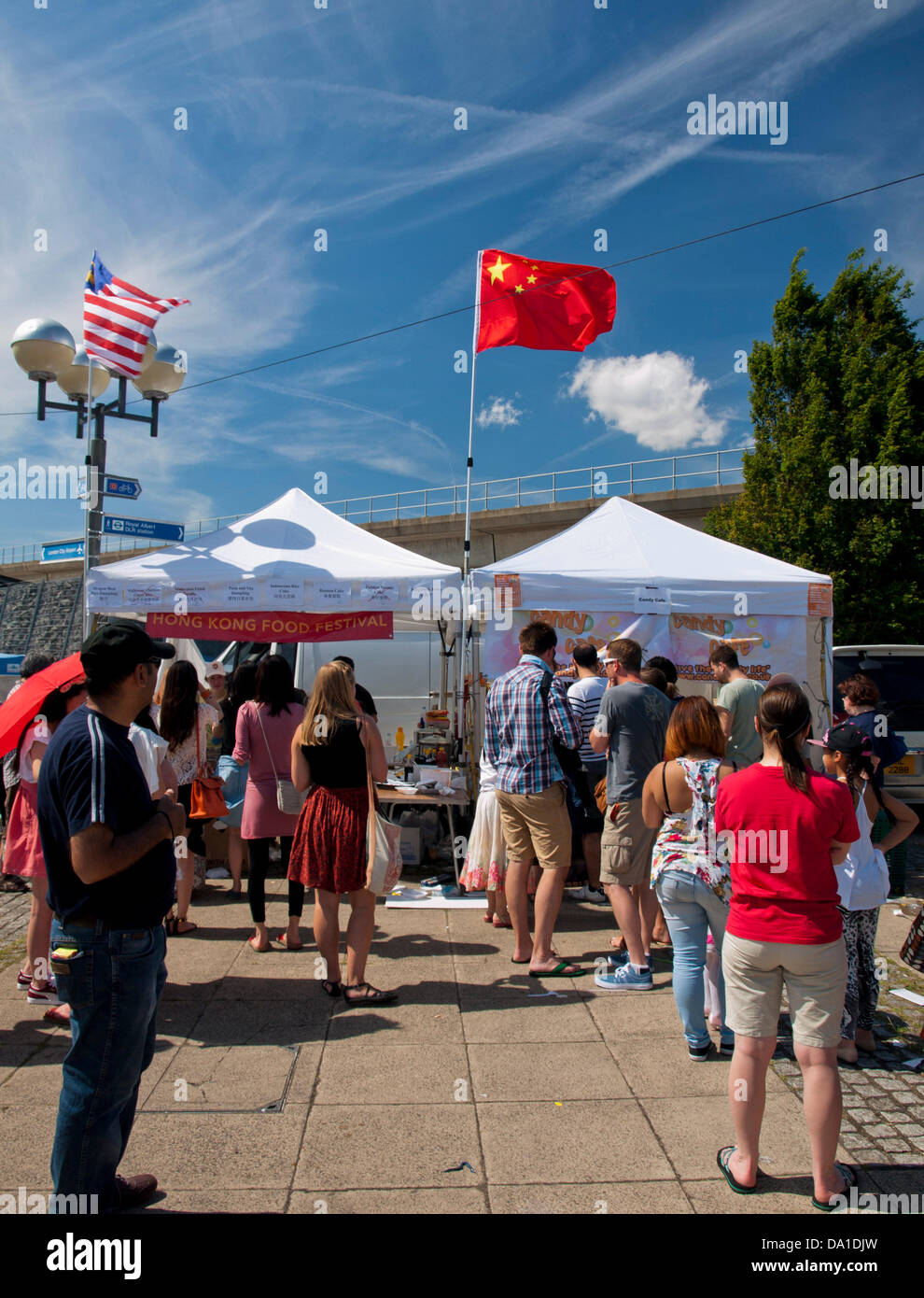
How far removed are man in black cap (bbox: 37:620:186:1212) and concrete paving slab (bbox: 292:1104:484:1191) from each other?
0.74 meters

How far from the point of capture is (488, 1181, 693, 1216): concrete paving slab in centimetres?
266

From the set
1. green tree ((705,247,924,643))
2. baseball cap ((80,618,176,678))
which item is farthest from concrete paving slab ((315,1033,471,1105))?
green tree ((705,247,924,643))

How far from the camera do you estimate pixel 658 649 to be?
7.03 meters

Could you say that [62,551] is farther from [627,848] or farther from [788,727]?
[788,727]

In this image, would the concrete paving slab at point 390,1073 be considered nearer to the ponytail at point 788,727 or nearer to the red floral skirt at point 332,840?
the red floral skirt at point 332,840

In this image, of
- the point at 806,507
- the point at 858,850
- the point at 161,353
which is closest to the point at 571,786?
the point at 858,850

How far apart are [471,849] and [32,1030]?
2.94m

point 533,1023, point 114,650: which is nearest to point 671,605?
point 533,1023

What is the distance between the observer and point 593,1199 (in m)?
2.71

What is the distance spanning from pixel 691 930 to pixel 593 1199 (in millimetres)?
1278

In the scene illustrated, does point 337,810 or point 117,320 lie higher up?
point 117,320

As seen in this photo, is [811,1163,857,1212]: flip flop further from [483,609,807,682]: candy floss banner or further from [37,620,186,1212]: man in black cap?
[483,609,807,682]: candy floss banner

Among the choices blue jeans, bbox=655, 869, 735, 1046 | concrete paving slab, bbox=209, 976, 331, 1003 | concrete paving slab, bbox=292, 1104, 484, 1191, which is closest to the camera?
concrete paving slab, bbox=292, 1104, 484, 1191
